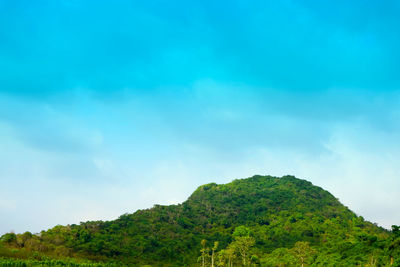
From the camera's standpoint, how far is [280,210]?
439 ft

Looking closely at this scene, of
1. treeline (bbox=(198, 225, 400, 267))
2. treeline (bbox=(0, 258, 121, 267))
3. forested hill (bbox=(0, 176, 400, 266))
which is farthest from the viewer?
forested hill (bbox=(0, 176, 400, 266))

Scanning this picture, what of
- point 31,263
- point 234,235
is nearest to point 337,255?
point 234,235

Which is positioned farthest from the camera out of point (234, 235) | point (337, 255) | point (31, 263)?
point (234, 235)

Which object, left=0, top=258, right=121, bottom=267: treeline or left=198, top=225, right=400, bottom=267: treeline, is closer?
left=0, top=258, right=121, bottom=267: treeline

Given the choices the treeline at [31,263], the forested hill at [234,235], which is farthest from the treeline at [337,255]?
the treeline at [31,263]

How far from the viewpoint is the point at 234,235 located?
4077 inches

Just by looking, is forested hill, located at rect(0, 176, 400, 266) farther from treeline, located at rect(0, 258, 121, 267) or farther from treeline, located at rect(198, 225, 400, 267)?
treeline, located at rect(0, 258, 121, 267)

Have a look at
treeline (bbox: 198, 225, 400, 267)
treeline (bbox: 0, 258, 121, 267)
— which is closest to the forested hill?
treeline (bbox: 198, 225, 400, 267)

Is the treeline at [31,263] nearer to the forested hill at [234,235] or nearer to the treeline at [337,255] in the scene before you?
the forested hill at [234,235]

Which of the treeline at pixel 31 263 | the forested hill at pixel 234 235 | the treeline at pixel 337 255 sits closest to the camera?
the treeline at pixel 31 263

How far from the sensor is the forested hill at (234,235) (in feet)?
203

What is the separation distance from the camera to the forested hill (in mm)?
61844

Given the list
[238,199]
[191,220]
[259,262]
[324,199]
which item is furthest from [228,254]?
[324,199]

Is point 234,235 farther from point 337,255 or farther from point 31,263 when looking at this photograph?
point 31,263
